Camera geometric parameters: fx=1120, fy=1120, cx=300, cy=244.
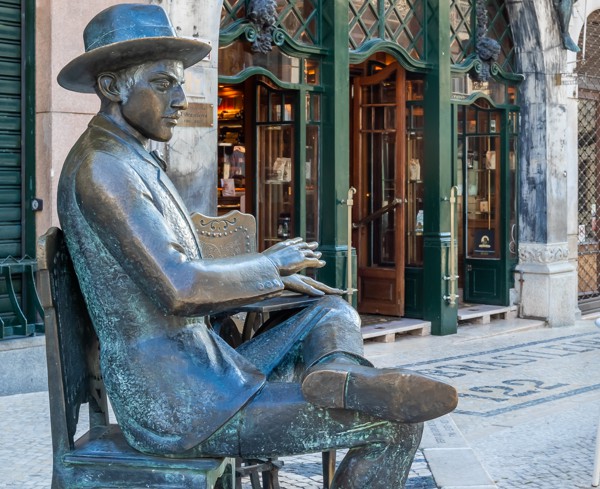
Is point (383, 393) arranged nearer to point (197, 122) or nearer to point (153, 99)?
point (153, 99)

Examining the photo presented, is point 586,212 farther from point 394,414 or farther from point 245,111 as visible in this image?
point 394,414

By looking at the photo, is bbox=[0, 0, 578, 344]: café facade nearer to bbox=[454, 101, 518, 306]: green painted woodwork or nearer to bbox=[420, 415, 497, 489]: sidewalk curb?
bbox=[454, 101, 518, 306]: green painted woodwork

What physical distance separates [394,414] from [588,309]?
1172 centimetres

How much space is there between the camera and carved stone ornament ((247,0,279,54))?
392 inches

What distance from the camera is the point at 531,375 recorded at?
9742mm

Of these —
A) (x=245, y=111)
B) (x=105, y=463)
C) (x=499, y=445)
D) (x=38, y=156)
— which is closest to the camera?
(x=105, y=463)

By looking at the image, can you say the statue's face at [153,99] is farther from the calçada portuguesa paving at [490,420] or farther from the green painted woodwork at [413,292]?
the green painted woodwork at [413,292]

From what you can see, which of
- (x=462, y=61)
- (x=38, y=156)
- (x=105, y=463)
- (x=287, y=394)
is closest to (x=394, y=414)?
(x=287, y=394)

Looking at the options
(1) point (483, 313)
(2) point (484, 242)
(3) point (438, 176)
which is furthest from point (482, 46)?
(1) point (483, 313)

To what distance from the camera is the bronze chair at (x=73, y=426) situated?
3291 millimetres

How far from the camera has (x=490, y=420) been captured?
7.73 m

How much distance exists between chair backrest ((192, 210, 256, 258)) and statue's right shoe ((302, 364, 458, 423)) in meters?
2.42

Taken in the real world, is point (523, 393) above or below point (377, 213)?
below

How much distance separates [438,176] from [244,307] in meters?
7.98
